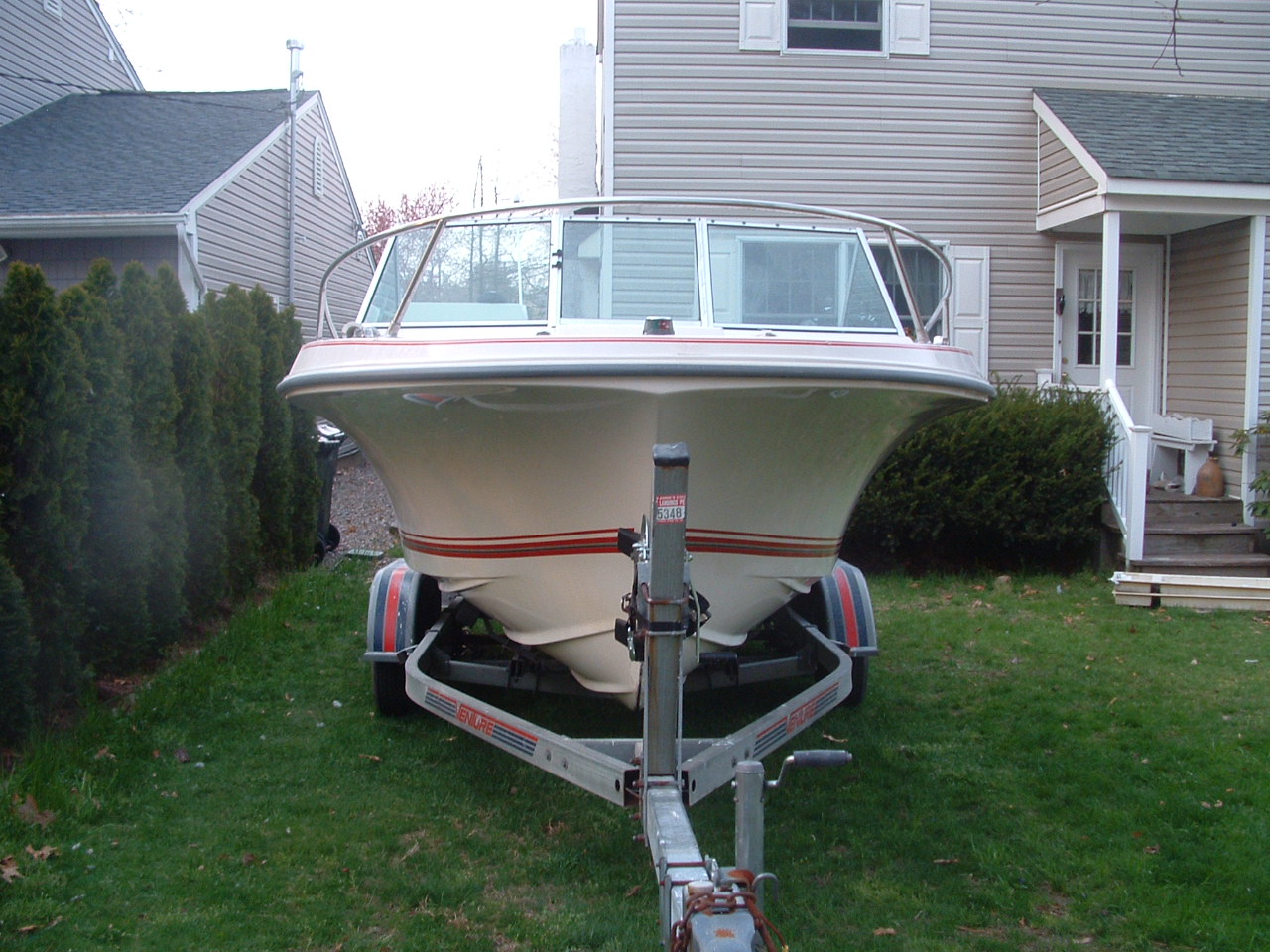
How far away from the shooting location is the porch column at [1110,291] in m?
9.67

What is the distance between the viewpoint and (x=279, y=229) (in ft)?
51.3

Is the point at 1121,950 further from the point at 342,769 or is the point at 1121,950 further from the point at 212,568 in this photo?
the point at 212,568

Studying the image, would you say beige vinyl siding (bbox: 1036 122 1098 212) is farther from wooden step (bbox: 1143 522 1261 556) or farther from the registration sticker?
the registration sticker

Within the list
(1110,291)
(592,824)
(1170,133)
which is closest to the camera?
(592,824)

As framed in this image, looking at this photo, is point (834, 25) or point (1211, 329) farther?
point (834, 25)

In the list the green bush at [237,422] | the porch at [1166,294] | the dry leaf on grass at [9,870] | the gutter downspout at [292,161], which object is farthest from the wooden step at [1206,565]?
the gutter downspout at [292,161]

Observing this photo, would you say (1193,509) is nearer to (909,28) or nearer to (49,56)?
(909,28)

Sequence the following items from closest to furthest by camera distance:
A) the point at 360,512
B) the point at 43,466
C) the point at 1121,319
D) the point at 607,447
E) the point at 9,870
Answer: the point at 9,870, the point at 607,447, the point at 43,466, the point at 1121,319, the point at 360,512

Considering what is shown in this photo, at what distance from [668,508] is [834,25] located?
951cm

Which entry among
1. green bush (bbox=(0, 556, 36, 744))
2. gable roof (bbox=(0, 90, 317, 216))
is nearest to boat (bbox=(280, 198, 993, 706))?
green bush (bbox=(0, 556, 36, 744))

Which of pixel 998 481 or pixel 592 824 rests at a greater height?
pixel 998 481

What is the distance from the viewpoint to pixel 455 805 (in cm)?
443

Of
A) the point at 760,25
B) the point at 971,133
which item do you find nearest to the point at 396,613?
the point at 760,25

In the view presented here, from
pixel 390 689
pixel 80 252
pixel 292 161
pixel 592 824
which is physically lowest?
pixel 592 824
